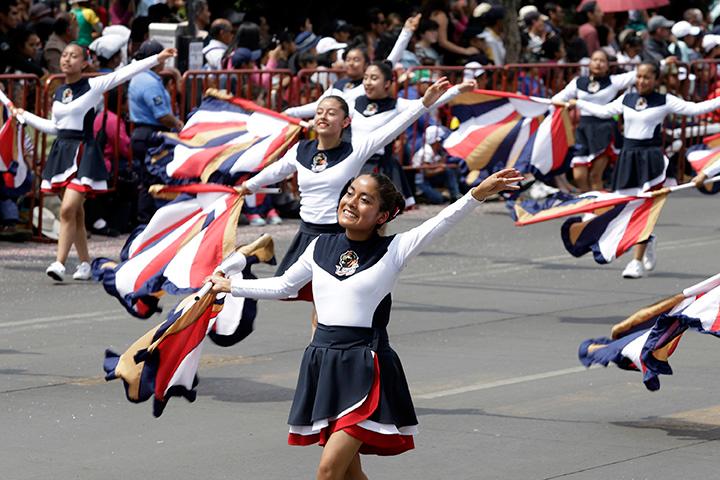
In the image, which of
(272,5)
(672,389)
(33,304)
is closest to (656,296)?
(672,389)

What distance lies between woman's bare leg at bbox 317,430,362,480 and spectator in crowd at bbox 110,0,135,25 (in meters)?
13.3

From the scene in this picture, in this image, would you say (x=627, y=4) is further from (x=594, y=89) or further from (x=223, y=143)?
(x=223, y=143)

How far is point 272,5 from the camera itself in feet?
73.9

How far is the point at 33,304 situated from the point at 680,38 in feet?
45.2

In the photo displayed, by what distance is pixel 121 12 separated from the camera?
61.8 ft

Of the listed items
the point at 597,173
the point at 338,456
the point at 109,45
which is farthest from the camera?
the point at 597,173

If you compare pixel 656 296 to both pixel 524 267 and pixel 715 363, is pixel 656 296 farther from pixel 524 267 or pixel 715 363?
pixel 715 363

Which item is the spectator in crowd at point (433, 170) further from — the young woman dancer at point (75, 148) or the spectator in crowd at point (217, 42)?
the young woman dancer at point (75, 148)

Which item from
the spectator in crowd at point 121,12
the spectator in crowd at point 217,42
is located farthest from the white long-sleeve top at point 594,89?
the spectator in crowd at point 121,12

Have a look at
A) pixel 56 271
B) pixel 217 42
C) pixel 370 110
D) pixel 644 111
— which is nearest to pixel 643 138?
pixel 644 111

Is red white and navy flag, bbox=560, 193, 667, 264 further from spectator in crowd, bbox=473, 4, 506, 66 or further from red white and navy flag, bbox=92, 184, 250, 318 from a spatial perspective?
spectator in crowd, bbox=473, 4, 506, 66

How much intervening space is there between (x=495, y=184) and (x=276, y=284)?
1007 millimetres

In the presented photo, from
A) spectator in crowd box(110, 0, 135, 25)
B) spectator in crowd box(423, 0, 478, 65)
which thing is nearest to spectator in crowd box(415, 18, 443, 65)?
spectator in crowd box(423, 0, 478, 65)

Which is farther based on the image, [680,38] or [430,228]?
[680,38]
